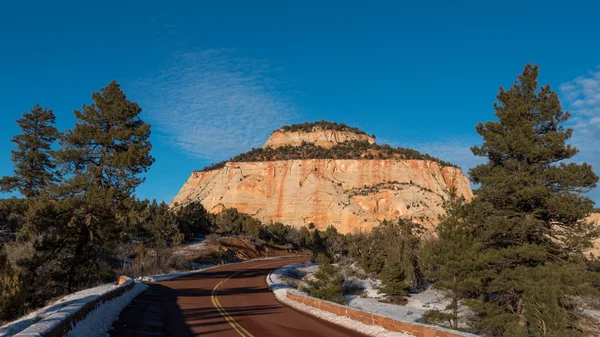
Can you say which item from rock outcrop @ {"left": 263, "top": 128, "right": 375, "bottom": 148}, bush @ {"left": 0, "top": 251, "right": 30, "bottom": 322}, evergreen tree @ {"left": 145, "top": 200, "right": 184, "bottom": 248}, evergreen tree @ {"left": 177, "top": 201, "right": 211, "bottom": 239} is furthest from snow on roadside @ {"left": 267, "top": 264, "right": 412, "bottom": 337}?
rock outcrop @ {"left": 263, "top": 128, "right": 375, "bottom": 148}

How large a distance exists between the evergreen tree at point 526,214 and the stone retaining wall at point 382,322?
6.59 metres

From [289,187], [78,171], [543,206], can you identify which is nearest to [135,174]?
[78,171]

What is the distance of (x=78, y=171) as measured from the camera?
65.7ft

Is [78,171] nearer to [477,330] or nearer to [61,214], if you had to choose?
[61,214]

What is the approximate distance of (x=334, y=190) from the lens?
8669 cm

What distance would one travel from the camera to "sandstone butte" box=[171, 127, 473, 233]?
269ft

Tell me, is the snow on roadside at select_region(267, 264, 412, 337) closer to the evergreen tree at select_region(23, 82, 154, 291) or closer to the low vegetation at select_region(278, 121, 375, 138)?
the evergreen tree at select_region(23, 82, 154, 291)


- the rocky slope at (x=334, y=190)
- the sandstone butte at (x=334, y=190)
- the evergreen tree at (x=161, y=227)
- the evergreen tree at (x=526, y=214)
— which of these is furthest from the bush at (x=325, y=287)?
the sandstone butte at (x=334, y=190)

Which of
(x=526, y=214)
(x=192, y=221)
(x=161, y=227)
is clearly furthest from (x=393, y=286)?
(x=192, y=221)

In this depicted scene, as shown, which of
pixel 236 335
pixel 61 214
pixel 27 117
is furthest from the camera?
pixel 27 117

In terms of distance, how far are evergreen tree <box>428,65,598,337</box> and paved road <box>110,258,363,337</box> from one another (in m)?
8.29

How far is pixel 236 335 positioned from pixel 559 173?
1447 cm

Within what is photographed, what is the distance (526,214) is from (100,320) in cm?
1668

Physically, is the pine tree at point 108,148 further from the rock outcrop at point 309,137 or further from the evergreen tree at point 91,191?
the rock outcrop at point 309,137
